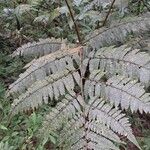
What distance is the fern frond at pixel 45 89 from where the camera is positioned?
5.41 feet

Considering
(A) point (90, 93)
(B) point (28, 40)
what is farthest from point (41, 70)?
(B) point (28, 40)

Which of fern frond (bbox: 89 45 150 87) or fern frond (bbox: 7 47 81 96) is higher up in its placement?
fern frond (bbox: 89 45 150 87)

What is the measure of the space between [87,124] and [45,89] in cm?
28

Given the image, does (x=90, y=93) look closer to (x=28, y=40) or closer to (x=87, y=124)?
(x=87, y=124)

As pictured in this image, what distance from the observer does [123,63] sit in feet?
5.53

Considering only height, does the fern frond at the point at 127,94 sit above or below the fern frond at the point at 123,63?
below

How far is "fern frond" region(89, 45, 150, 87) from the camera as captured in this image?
63.2 inches

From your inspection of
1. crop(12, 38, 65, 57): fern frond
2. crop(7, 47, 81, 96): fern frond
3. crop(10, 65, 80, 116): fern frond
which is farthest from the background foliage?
crop(10, 65, 80, 116): fern frond

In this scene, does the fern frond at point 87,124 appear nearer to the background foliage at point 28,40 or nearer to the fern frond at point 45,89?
the fern frond at point 45,89

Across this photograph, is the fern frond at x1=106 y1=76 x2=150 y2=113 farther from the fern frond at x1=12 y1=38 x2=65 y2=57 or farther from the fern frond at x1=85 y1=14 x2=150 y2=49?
the fern frond at x1=12 y1=38 x2=65 y2=57

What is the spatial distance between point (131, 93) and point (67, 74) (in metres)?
0.34

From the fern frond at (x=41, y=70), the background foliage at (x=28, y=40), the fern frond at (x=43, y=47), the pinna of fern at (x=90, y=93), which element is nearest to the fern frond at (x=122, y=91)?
the pinna of fern at (x=90, y=93)

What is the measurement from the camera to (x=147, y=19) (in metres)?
2.08

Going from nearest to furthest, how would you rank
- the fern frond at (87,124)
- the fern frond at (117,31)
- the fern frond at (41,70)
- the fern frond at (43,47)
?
1. the fern frond at (87,124)
2. the fern frond at (41,70)
3. the fern frond at (117,31)
4. the fern frond at (43,47)
